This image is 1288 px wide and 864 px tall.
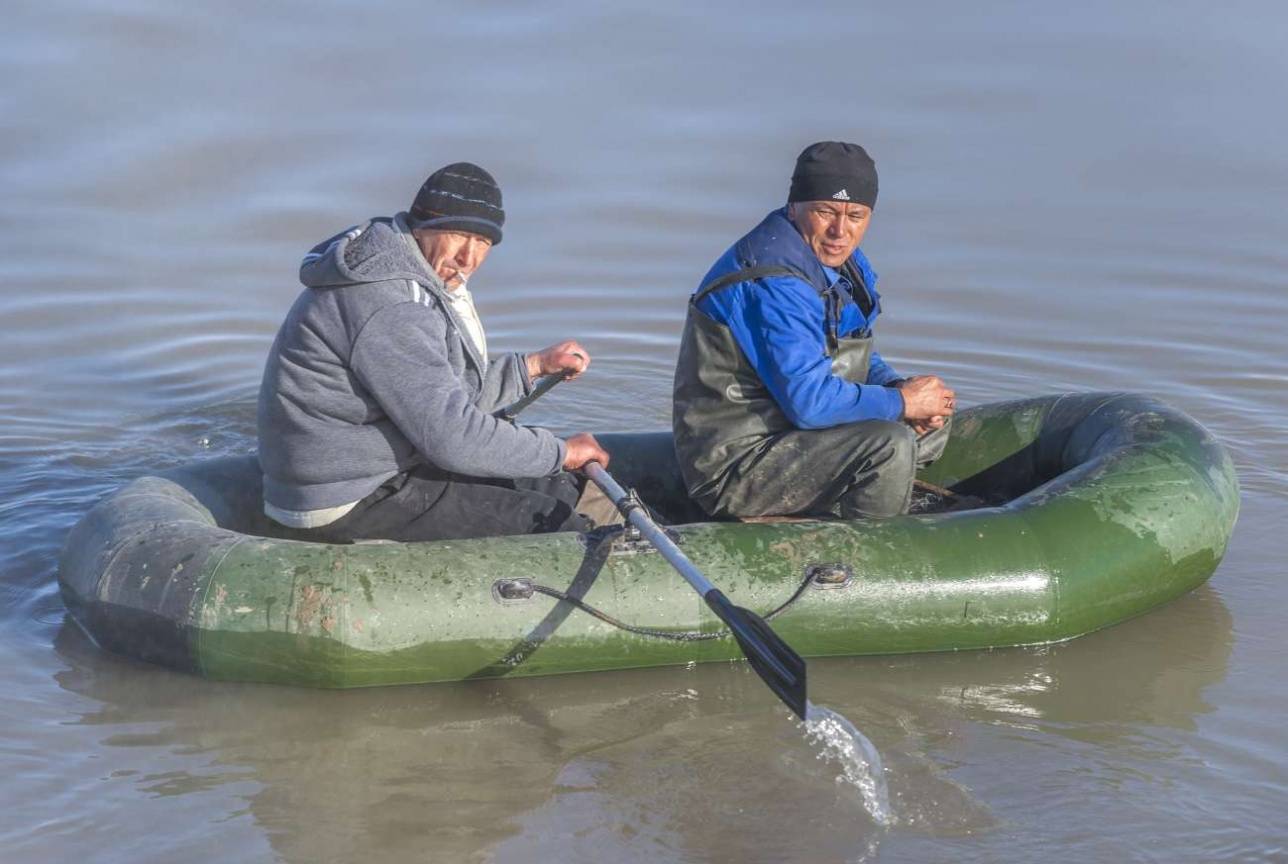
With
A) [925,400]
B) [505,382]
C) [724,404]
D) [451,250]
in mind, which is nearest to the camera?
[451,250]

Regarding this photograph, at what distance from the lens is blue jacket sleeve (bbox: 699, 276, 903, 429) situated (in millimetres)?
5828

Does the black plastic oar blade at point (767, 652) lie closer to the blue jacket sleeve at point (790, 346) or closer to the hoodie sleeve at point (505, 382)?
the blue jacket sleeve at point (790, 346)

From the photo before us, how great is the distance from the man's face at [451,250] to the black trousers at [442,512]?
664mm

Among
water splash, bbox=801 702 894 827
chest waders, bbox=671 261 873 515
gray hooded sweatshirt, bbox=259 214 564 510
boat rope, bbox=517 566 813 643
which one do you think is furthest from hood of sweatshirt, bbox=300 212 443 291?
water splash, bbox=801 702 894 827

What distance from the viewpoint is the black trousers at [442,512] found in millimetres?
5902

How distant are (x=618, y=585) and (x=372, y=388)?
38.2 inches

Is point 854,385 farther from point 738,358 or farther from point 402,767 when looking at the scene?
point 402,767

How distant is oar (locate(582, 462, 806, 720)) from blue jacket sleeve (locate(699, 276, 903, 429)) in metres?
0.62

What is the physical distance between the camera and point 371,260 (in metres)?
5.50

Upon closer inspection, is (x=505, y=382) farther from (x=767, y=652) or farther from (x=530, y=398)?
(x=767, y=652)

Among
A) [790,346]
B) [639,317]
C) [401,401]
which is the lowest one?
[639,317]

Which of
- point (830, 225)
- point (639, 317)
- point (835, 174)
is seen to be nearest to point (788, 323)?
point (830, 225)

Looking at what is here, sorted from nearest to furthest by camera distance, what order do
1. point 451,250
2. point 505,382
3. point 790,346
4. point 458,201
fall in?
point 458,201 → point 451,250 → point 790,346 → point 505,382

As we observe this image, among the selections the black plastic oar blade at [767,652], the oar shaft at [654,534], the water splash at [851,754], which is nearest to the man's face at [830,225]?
the oar shaft at [654,534]
